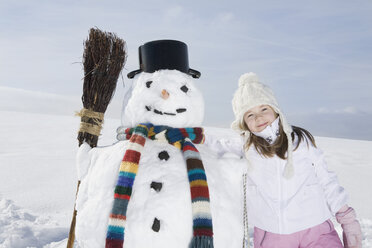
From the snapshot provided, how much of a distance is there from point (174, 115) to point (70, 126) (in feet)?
32.6

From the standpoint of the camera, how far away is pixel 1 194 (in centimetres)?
489

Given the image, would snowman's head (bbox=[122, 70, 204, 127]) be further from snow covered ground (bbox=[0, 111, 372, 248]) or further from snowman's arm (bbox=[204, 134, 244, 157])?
snow covered ground (bbox=[0, 111, 372, 248])

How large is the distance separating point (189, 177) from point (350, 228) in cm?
134

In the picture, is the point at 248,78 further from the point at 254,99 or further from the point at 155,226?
the point at 155,226

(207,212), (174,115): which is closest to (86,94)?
(174,115)

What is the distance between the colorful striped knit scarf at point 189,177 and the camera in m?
1.63

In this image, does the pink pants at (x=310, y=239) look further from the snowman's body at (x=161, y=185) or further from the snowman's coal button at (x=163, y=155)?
the snowman's coal button at (x=163, y=155)

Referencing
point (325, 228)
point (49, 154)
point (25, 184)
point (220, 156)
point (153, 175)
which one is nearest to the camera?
point (153, 175)

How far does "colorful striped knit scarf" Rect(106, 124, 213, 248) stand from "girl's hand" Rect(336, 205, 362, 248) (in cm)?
120

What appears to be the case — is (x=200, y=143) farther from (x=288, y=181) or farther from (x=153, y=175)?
(x=288, y=181)

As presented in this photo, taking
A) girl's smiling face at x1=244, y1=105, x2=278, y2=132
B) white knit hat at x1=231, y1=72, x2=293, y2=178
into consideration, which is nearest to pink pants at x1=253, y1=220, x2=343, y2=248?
white knit hat at x1=231, y1=72, x2=293, y2=178

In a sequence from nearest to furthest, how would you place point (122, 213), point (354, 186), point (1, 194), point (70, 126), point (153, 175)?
point (122, 213), point (153, 175), point (1, 194), point (354, 186), point (70, 126)

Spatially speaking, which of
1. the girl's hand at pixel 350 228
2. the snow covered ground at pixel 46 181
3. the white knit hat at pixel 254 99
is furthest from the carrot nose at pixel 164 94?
the snow covered ground at pixel 46 181

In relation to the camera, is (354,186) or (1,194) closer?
(1,194)
